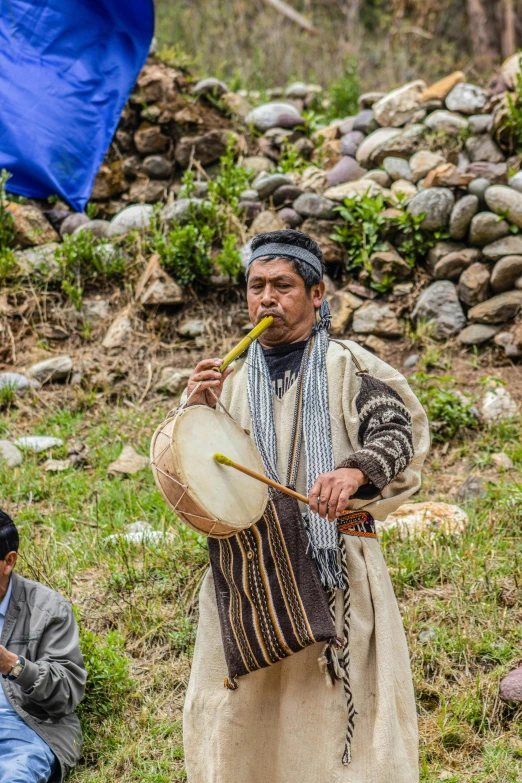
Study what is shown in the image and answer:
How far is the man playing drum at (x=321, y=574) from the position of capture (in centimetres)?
244

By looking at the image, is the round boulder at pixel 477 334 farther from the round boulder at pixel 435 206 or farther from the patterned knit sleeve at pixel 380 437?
the patterned knit sleeve at pixel 380 437

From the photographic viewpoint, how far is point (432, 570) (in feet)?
13.7

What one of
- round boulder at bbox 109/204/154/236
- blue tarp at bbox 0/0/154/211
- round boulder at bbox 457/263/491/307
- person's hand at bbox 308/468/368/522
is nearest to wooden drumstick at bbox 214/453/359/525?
person's hand at bbox 308/468/368/522

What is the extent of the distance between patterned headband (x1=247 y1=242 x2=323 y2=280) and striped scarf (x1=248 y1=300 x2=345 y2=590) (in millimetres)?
170

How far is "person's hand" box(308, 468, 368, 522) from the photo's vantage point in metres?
2.29

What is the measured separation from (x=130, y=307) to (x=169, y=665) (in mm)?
3177

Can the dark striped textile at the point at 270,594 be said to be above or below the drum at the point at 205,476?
below

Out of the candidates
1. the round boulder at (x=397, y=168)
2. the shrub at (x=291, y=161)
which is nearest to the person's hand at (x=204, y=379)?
the round boulder at (x=397, y=168)

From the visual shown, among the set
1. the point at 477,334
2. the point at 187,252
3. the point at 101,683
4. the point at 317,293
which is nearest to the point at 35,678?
the point at 101,683

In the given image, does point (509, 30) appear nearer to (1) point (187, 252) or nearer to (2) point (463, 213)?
(2) point (463, 213)

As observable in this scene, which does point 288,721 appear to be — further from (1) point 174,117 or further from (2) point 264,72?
(2) point 264,72

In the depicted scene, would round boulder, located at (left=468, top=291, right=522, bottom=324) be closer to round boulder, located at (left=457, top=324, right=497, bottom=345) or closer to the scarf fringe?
round boulder, located at (left=457, top=324, right=497, bottom=345)

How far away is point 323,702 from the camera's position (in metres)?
2.49

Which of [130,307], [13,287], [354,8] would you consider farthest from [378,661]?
[354,8]
